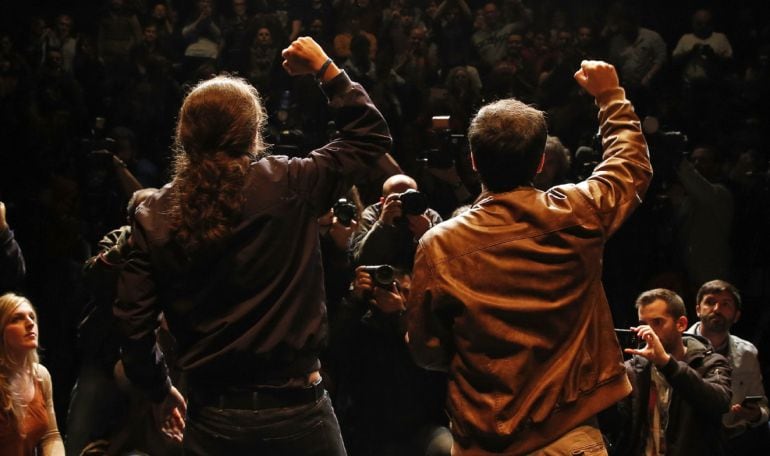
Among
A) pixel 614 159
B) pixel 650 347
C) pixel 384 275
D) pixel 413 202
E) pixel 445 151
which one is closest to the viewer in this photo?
pixel 614 159

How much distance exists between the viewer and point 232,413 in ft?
7.00

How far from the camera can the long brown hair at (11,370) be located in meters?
3.54

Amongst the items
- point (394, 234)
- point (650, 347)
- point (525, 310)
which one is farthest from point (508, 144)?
point (394, 234)

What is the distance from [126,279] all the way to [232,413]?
0.38m

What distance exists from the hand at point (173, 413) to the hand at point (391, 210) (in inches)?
65.0

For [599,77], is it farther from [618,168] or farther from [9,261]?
[9,261]

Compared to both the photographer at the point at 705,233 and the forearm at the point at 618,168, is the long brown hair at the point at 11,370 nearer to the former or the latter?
the forearm at the point at 618,168

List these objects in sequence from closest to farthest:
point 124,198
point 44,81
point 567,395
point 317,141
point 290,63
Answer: point 567,395 → point 290,63 → point 124,198 → point 317,141 → point 44,81

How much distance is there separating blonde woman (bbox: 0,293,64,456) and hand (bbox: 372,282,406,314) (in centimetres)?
134

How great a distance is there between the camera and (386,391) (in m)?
4.04

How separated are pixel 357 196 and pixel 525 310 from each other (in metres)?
2.94

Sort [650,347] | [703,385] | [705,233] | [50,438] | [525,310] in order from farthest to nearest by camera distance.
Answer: [705,233] < [50,438] < [703,385] < [650,347] < [525,310]

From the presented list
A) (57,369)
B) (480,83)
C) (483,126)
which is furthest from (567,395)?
(480,83)

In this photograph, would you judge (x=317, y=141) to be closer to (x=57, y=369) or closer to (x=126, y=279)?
(x=57, y=369)
